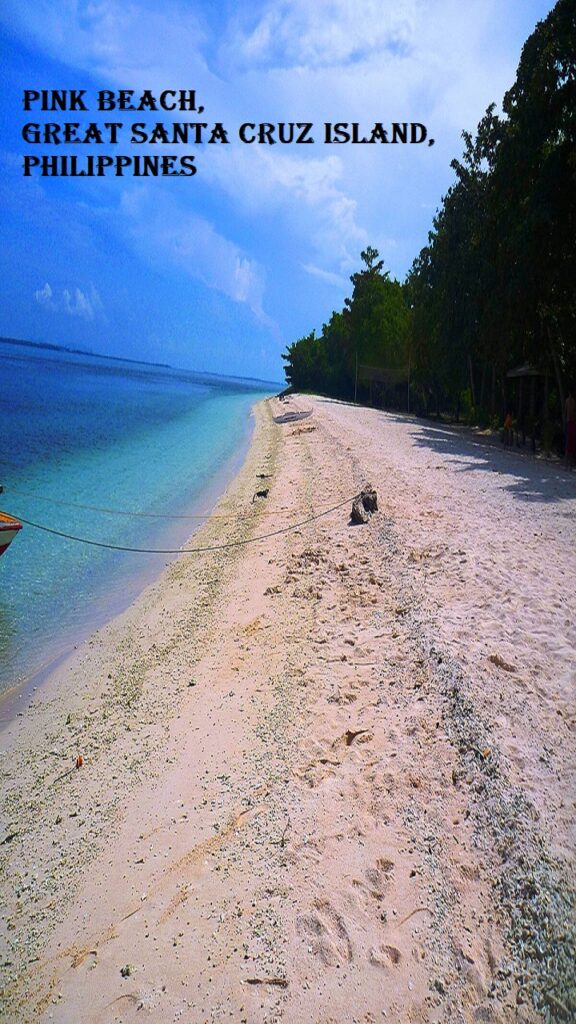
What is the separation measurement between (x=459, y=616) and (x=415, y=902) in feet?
10.2

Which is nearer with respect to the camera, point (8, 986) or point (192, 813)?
point (8, 986)

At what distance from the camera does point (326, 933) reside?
2822mm

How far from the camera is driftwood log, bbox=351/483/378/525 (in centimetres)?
949

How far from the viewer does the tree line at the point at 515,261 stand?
54.2ft

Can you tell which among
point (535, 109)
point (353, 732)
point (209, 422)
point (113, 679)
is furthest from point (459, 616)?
point (209, 422)

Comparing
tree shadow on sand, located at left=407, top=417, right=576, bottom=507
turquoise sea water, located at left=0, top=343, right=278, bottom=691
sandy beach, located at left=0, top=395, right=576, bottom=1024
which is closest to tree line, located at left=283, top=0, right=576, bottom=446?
tree shadow on sand, located at left=407, top=417, right=576, bottom=507

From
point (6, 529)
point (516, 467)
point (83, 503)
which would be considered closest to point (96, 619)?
point (6, 529)

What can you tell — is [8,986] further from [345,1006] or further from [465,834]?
[465,834]

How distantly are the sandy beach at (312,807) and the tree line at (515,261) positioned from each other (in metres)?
13.5

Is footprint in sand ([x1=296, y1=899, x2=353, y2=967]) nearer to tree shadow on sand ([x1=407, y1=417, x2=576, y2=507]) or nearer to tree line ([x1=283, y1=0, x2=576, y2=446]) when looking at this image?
tree shadow on sand ([x1=407, y1=417, x2=576, y2=507])

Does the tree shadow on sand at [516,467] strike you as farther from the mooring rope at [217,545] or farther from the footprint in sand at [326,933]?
the footprint in sand at [326,933]

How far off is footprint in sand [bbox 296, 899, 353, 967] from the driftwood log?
6809mm

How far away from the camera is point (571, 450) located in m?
16.4

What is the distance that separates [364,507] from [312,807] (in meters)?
6.59
